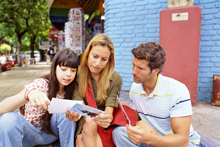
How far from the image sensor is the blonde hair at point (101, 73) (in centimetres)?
194

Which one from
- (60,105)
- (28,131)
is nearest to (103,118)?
(60,105)

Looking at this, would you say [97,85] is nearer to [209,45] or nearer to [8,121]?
[8,121]

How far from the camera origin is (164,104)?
1539 mm

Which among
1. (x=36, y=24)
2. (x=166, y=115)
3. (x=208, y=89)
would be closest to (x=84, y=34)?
(x=208, y=89)

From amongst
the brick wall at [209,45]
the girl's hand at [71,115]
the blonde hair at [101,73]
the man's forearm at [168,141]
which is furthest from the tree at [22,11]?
the man's forearm at [168,141]

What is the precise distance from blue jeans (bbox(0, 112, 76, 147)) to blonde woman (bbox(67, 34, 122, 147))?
0.13m

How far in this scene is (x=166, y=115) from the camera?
5.09ft

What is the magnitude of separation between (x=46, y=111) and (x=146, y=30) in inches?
142

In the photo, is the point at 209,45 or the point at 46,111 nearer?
the point at 46,111

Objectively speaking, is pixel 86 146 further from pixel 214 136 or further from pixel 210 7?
pixel 210 7

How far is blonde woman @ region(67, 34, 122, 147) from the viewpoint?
1.77 metres

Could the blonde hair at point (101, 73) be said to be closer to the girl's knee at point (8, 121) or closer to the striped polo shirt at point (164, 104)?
the striped polo shirt at point (164, 104)

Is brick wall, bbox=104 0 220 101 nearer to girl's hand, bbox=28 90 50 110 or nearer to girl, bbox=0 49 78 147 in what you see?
girl, bbox=0 49 78 147

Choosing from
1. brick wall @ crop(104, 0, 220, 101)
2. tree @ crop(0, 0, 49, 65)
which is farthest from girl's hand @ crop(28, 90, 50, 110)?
tree @ crop(0, 0, 49, 65)
